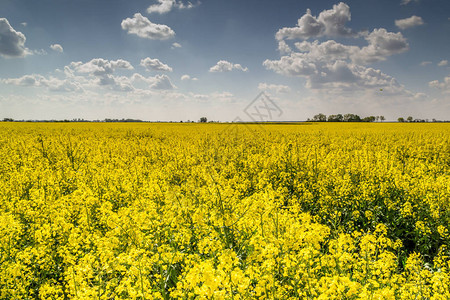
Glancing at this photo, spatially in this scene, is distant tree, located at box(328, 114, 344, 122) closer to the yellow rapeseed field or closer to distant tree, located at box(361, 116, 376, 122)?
distant tree, located at box(361, 116, 376, 122)

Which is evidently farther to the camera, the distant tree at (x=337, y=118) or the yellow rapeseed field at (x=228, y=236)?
the distant tree at (x=337, y=118)

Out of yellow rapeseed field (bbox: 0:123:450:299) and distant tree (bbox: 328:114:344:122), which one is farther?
distant tree (bbox: 328:114:344:122)

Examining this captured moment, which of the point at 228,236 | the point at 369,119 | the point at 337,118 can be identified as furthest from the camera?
the point at 337,118

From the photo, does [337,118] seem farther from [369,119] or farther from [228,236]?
[228,236]

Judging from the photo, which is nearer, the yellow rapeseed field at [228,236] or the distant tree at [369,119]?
the yellow rapeseed field at [228,236]

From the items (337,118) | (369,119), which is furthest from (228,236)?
(337,118)

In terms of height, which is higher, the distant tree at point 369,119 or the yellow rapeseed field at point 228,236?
the distant tree at point 369,119

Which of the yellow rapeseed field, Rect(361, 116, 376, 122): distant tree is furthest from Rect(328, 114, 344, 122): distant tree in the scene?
the yellow rapeseed field

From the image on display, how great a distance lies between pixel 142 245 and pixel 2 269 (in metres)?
1.78

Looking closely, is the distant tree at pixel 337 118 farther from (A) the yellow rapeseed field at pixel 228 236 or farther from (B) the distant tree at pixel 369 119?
(A) the yellow rapeseed field at pixel 228 236

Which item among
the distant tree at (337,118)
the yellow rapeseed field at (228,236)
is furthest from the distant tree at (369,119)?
the yellow rapeseed field at (228,236)

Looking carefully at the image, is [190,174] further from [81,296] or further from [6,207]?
[81,296]

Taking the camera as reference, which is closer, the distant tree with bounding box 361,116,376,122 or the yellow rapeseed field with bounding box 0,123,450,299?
the yellow rapeseed field with bounding box 0,123,450,299

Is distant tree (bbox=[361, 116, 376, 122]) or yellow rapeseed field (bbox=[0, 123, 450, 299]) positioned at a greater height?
distant tree (bbox=[361, 116, 376, 122])
